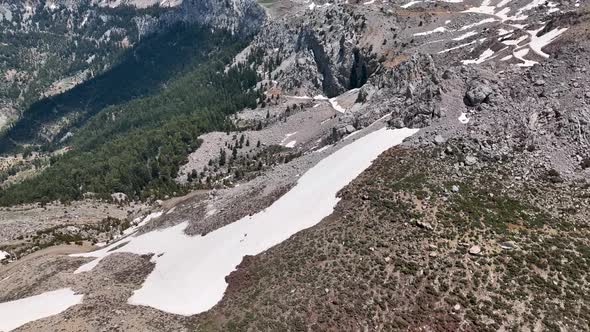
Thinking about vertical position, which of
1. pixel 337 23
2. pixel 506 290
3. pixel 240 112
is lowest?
pixel 240 112

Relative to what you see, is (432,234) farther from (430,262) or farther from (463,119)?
(463,119)

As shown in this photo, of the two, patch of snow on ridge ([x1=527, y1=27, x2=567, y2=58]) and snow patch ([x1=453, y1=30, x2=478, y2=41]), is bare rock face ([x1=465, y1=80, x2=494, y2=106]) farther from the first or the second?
snow patch ([x1=453, y1=30, x2=478, y2=41])

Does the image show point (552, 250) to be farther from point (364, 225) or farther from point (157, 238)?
point (157, 238)

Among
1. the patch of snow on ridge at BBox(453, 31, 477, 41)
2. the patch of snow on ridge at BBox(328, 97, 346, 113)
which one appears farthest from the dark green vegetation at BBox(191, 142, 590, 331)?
the patch of snow on ridge at BBox(453, 31, 477, 41)

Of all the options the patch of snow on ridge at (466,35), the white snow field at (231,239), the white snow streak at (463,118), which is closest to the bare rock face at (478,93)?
the white snow streak at (463,118)

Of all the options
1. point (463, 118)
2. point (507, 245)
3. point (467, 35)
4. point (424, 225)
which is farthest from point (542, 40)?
point (424, 225)

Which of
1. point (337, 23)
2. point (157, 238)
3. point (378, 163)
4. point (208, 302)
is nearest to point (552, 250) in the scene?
point (378, 163)

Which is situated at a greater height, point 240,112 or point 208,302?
point 208,302
